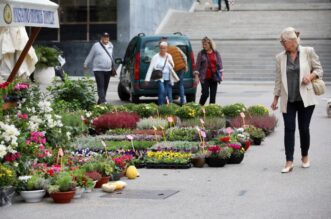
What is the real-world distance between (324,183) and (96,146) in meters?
3.66

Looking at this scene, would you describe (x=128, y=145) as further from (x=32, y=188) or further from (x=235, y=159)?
(x=32, y=188)

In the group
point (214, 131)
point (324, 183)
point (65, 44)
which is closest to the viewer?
point (324, 183)

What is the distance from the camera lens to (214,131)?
14461 millimetres

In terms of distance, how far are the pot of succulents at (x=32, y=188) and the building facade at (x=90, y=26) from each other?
28957mm

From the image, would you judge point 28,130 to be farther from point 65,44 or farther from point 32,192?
point 65,44

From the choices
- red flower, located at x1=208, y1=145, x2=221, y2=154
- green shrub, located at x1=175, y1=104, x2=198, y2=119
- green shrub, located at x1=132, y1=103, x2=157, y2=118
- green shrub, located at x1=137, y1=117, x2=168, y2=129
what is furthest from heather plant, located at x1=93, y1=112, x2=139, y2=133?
red flower, located at x1=208, y1=145, x2=221, y2=154

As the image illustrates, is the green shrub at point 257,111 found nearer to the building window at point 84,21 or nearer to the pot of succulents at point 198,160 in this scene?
the pot of succulents at point 198,160

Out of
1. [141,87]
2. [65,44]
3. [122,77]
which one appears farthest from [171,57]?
[65,44]

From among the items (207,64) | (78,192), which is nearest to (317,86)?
(78,192)

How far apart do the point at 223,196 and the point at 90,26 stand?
100.0 feet

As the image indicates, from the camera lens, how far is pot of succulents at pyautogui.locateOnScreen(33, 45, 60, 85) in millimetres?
31078

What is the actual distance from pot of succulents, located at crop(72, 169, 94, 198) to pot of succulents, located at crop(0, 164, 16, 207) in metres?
0.69

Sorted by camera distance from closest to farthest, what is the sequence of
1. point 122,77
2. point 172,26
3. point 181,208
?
point 181,208
point 122,77
point 172,26

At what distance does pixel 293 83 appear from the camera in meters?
11.3
